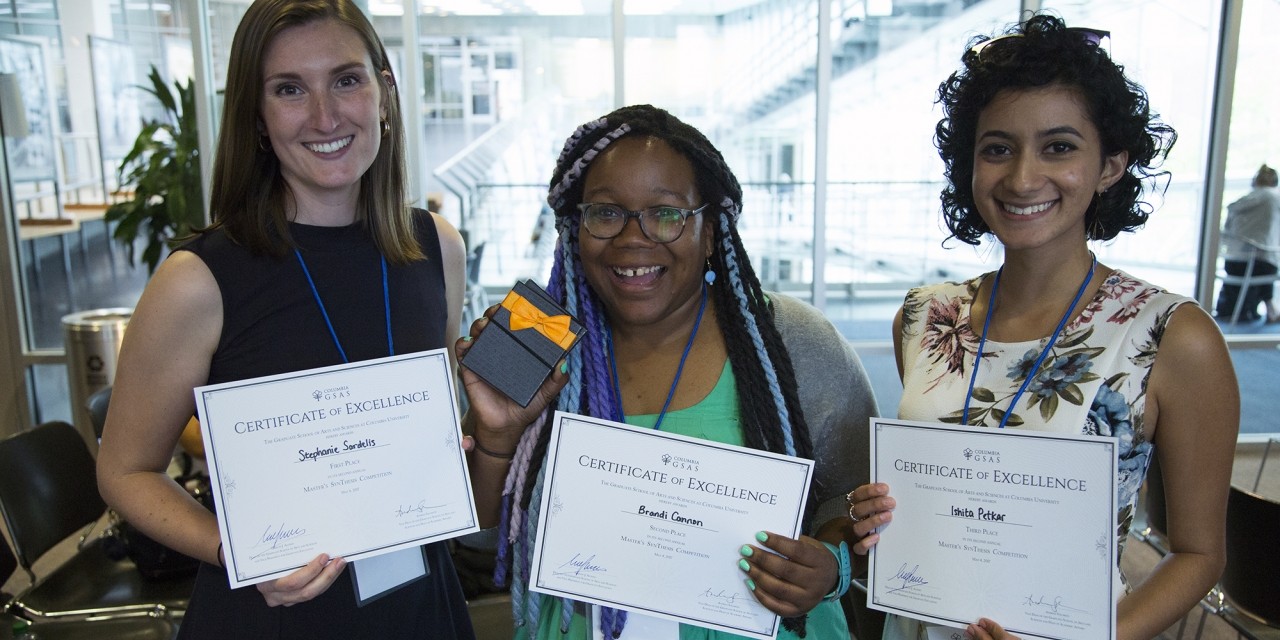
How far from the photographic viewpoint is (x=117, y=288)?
→ 18.4 ft

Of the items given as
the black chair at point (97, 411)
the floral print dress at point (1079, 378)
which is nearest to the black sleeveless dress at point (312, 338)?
the floral print dress at point (1079, 378)

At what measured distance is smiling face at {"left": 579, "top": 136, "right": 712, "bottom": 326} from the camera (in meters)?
1.40

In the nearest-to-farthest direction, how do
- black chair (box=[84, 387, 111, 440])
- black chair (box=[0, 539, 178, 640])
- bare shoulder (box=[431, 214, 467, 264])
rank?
bare shoulder (box=[431, 214, 467, 264])
black chair (box=[0, 539, 178, 640])
black chair (box=[84, 387, 111, 440])

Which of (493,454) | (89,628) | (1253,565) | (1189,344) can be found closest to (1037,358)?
(1189,344)

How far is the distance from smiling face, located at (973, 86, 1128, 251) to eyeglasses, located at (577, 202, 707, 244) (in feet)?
1.71

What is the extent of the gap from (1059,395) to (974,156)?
447mm

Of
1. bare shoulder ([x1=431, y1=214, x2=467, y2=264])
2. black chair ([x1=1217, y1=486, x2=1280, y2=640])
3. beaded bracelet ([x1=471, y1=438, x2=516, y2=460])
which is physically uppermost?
bare shoulder ([x1=431, y1=214, x2=467, y2=264])

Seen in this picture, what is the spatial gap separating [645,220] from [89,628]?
2.45 metres

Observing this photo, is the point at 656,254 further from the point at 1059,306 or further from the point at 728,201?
the point at 1059,306

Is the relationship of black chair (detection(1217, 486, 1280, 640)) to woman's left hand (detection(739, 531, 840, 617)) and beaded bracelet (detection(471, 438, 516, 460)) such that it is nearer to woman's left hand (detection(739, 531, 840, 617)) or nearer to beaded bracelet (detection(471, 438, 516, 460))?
woman's left hand (detection(739, 531, 840, 617))
